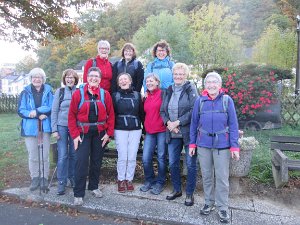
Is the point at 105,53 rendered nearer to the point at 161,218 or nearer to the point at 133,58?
the point at 133,58

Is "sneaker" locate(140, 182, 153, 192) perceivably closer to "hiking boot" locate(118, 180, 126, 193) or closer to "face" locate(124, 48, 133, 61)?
"hiking boot" locate(118, 180, 126, 193)

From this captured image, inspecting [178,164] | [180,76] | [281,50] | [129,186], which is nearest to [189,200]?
[178,164]

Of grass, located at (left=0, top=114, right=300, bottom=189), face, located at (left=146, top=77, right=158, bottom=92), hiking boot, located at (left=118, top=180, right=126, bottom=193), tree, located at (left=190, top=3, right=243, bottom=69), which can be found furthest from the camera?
tree, located at (left=190, top=3, right=243, bottom=69)

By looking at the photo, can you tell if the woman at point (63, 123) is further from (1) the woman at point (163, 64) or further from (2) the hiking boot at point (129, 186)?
(1) the woman at point (163, 64)

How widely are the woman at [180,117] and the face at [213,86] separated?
0.46 meters

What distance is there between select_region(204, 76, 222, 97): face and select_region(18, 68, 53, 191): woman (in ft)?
8.13

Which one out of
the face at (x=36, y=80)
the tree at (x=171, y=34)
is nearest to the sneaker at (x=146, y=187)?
the face at (x=36, y=80)

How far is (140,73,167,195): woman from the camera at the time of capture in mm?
4777

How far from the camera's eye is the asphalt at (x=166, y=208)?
4129mm

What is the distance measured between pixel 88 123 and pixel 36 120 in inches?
37.4

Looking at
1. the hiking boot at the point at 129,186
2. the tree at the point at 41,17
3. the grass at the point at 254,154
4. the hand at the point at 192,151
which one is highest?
the tree at the point at 41,17

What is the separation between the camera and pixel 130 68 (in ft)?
17.4

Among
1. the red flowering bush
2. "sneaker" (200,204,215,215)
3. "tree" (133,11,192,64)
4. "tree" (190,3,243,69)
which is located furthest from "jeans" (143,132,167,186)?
"tree" (133,11,192,64)

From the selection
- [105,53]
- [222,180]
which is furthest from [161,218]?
[105,53]
